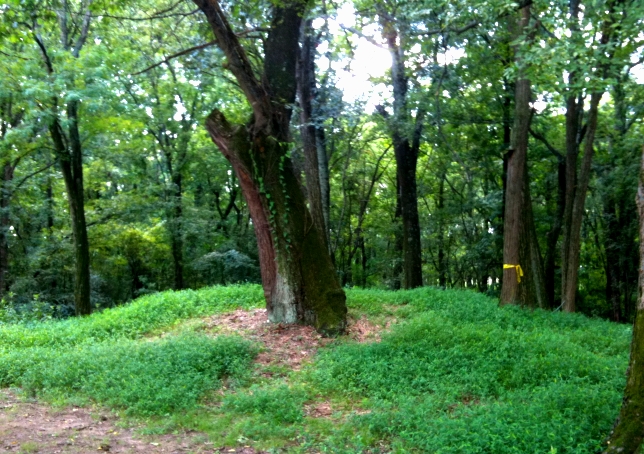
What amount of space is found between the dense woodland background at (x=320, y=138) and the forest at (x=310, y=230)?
0.31ft

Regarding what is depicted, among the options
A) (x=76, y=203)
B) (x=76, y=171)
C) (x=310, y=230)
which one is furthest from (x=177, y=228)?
(x=310, y=230)

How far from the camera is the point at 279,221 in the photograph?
9195mm

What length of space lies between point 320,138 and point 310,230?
7512 millimetres

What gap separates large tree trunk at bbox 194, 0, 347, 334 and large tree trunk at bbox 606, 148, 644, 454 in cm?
507

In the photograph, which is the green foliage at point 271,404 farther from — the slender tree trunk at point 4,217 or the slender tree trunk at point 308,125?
the slender tree trunk at point 4,217

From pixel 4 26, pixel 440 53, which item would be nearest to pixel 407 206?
pixel 440 53

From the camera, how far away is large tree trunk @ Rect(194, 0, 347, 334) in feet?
29.8

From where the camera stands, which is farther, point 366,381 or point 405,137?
point 405,137

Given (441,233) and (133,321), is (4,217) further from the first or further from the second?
(441,233)

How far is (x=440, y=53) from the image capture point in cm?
1399

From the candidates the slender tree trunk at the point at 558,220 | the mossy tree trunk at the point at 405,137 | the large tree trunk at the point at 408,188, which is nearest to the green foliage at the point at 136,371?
the mossy tree trunk at the point at 405,137

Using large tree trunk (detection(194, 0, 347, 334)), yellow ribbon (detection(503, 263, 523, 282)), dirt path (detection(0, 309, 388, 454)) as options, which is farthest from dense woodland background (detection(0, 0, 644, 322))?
dirt path (detection(0, 309, 388, 454))

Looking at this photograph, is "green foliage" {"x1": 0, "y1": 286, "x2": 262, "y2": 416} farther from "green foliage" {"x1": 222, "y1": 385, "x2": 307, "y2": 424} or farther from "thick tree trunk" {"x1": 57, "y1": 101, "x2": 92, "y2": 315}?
"thick tree trunk" {"x1": 57, "y1": 101, "x2": 92, "y2": 315}

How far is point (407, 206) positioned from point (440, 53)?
4350mm
